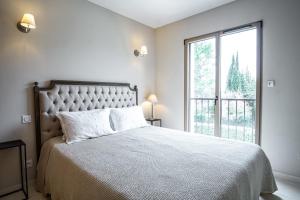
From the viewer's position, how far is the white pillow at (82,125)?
7.57 feet

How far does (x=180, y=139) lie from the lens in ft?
7.74

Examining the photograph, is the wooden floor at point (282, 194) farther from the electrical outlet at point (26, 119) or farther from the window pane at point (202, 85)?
the window pane at point (202, 85)

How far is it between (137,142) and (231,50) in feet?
7.52

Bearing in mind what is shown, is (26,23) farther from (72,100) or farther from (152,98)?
(152,98)

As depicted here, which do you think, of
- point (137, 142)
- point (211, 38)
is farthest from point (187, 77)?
point (137, 142)

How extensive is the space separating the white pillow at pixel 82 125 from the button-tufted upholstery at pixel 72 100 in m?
0.16

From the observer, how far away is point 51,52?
258 centimetres

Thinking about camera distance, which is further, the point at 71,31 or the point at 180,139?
the point at 71,31

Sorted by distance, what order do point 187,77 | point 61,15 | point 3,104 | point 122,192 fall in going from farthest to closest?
point 187,77 < point 61,15 < point 3,104 < point 122,192

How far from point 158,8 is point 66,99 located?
226 cm

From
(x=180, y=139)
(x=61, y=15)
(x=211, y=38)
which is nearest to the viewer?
(x=180, y=139)

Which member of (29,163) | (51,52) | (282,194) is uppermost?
(51,52)

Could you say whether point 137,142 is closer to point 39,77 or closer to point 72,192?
point 72,192

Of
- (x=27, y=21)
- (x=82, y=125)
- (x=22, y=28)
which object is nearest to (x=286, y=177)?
(x=82, y=125)
